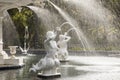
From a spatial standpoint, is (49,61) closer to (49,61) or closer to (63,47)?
(49,61)

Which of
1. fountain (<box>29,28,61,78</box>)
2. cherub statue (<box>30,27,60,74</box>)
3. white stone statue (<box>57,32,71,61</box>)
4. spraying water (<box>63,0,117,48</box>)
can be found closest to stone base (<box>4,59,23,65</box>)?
fountain (<box>29,28,61,78</box>)

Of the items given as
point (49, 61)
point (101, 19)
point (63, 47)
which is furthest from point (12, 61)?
point (101, 19)

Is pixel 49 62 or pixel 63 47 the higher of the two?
pixel 63 47

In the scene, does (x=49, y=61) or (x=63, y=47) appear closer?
(x=49, y=61)

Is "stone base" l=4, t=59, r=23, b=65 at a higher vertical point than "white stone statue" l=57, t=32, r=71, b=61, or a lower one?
lower

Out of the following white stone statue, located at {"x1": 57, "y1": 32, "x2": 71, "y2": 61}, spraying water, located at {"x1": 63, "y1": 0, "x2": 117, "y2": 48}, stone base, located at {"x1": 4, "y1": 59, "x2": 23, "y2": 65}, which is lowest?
stone base, located at {"x1": 4, "y1": 59, "x2": 23, "y2": 65}

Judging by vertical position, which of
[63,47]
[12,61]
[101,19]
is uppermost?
[101,19]

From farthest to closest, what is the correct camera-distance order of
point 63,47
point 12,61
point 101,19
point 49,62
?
point 101,19, point 63,47, point 12,61, point 49,62

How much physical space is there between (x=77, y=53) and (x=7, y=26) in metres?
9.45

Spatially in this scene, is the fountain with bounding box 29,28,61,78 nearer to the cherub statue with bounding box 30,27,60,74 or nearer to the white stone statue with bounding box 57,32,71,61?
the cherub statue with bounding box 30,27,60,74

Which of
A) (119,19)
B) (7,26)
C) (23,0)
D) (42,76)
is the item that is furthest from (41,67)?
(119,19)

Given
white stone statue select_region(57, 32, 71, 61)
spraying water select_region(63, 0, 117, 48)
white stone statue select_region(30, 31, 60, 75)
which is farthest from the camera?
spraying water select_region(63, 0, 117, 48)

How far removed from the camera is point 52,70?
514 inches

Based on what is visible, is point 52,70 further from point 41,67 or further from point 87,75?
point 87,75
